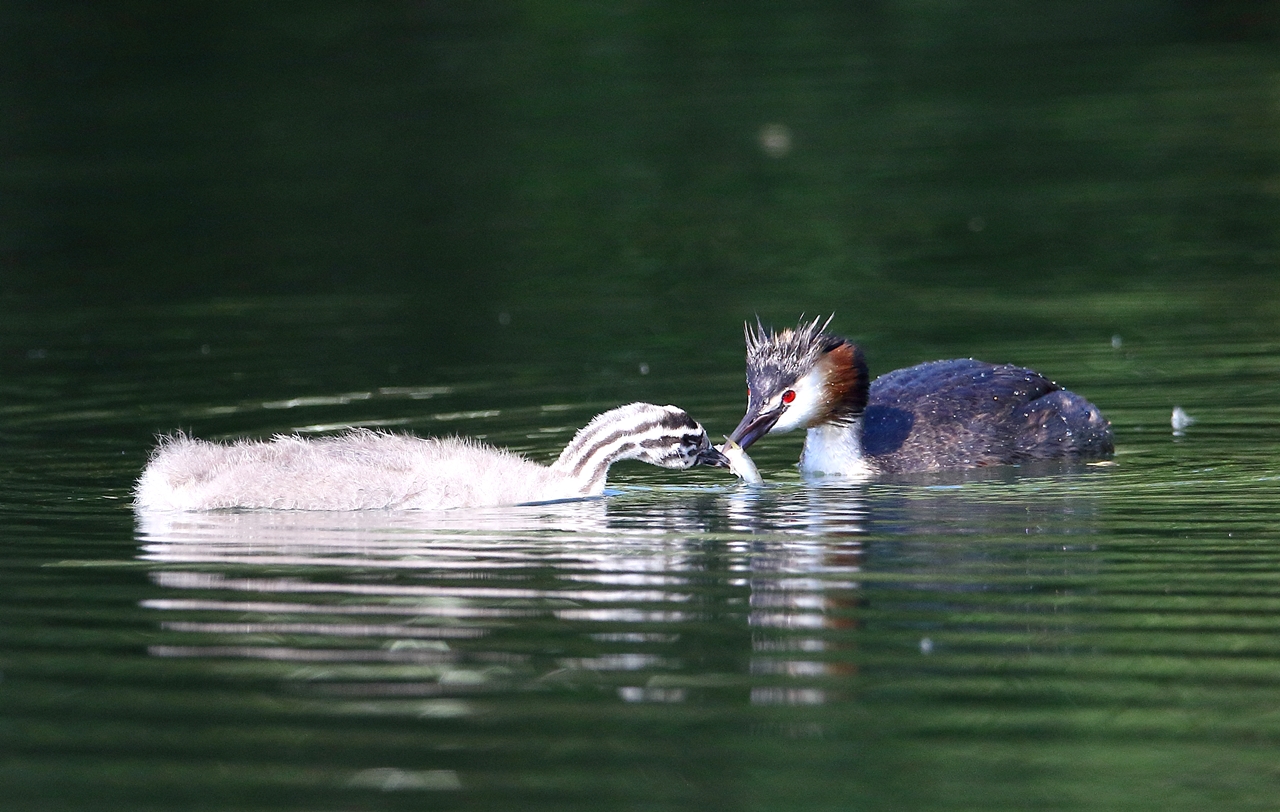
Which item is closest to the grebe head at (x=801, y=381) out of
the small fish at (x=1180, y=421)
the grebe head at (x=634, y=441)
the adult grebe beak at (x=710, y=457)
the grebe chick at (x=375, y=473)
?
the adult grebe beak at (x=710, y=457)

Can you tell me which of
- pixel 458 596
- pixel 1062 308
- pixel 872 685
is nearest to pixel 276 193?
pixel 1062 308

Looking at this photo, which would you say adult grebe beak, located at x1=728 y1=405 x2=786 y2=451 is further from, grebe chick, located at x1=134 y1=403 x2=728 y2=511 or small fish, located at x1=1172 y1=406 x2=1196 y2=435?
small fish, located at x1=1172 y1=406 x2=1196 y2=435

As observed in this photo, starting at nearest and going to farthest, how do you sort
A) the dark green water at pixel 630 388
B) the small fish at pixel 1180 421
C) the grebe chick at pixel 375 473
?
1. the dark green water at pixel 630 388
2. the grebe chick at pixel 375 473
3. the small fish at pixel 1180 421

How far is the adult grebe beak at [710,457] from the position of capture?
1108 centimetres

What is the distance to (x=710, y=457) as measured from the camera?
11109 mm

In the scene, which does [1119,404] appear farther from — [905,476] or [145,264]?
[145,264]

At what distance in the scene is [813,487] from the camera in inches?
449

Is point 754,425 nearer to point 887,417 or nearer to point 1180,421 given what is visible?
point 887,417

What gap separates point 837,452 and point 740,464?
1.05m

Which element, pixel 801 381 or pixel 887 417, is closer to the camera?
pixel 801 381

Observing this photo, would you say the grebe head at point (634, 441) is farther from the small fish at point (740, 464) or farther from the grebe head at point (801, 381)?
the grebe head at point (801, 381)

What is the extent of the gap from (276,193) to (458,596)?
662 inches

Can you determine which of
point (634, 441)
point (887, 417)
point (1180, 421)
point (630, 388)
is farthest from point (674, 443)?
point (1180, 421)

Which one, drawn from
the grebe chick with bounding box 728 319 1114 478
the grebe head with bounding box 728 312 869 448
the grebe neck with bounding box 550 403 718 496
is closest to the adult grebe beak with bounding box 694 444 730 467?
the grebe neck with bounding box 550 403 718 496
